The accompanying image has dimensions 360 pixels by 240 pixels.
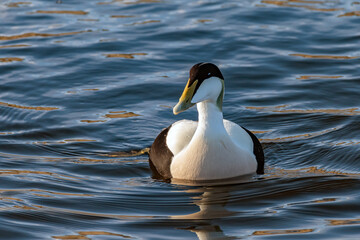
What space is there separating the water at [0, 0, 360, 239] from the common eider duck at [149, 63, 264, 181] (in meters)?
0.17

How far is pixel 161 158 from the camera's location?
6.98 metres

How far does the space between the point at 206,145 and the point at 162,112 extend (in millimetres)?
2320

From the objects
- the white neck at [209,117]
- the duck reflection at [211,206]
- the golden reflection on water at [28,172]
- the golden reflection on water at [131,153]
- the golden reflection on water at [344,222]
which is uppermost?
the white neck at [209,117]

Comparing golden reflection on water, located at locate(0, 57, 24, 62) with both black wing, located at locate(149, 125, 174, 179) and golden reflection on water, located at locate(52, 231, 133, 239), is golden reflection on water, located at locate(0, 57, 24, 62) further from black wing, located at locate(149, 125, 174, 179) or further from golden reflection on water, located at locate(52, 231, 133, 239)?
golden reflection on water, located at locate(52, 231, 133, 239)

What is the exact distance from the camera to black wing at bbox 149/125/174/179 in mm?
6863

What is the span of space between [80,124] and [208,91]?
2443 millimetres

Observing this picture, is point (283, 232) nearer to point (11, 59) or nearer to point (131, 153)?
Answer: point (131, 153)

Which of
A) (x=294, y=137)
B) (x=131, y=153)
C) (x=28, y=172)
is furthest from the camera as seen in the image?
(x=294, y=137)

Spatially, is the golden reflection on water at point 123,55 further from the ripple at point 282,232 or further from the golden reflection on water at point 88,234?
the ripple at point 282,232

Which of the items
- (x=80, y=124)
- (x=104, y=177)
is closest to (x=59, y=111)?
(x=80, y=124)

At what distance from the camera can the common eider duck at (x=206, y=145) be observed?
6.34m

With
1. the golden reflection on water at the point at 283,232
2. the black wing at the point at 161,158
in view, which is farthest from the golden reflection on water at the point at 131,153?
the golden reflection on water at the point at 283,232

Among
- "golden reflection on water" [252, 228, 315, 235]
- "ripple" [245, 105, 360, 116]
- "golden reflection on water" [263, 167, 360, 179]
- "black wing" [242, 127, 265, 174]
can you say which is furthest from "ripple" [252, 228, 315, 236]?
"ripple" [245, 105, 360, 116]

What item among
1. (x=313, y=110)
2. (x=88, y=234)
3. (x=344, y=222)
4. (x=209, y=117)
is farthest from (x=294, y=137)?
(x=88, y=234)
